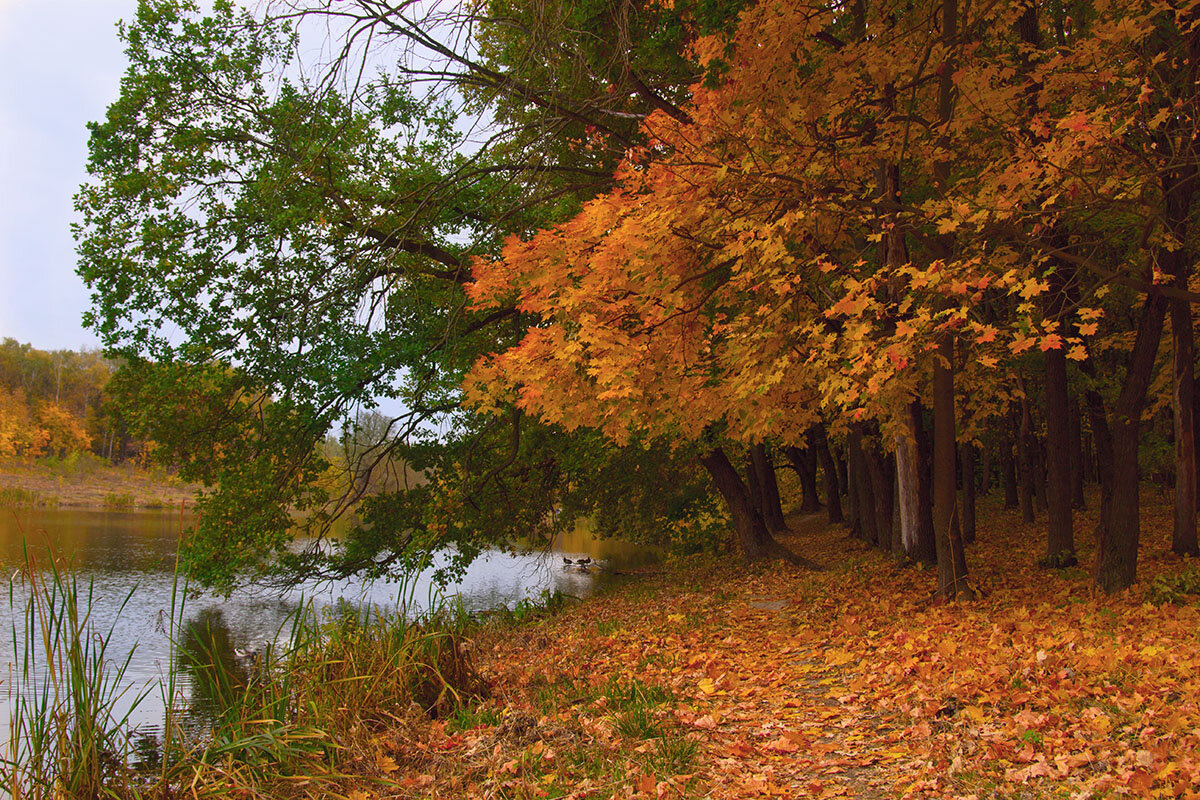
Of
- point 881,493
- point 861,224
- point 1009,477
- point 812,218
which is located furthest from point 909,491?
point 1009,477

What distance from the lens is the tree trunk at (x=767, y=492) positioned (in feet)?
59.4

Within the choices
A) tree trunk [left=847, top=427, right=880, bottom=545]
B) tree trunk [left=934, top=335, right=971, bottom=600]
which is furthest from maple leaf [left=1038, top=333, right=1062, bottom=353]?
tree trunk [left=847, top=427, right=880, bottom=545]

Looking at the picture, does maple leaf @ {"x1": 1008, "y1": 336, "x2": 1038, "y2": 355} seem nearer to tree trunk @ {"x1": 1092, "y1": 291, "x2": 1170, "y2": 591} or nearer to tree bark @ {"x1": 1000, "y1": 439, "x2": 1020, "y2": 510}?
tree trunk @ {"x1": 1092, "y1": 291, "x2": 1170, "y2": 591}

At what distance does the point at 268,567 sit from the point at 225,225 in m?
4.94

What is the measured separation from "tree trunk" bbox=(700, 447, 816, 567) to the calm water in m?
3.42

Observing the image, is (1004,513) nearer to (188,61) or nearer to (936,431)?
(936,431)

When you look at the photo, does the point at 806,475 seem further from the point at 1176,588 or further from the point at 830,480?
the point at 1176,588

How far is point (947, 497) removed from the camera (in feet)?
26.1

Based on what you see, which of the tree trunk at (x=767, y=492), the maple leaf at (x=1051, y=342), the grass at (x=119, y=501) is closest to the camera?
the maple leaf at (x=1051, y=342)

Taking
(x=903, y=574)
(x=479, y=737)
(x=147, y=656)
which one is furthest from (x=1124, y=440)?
(x=147, y=656)

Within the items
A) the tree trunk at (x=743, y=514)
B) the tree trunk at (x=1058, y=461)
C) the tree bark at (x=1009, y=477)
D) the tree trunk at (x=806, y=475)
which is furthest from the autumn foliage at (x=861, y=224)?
the tree trunk at (x=806, y=475)

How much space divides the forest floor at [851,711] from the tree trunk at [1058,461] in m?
2.37

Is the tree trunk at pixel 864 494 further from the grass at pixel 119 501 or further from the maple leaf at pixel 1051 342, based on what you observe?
the grass at pixel 119 501

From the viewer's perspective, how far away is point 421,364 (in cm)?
1077
